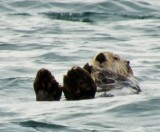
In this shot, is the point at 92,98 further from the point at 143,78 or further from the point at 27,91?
the point at 143,78

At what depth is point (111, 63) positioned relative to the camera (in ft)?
36.9

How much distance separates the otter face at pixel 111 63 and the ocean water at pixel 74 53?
16.2 inches

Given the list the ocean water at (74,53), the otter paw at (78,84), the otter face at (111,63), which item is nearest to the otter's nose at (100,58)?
the otter face at (111,63)

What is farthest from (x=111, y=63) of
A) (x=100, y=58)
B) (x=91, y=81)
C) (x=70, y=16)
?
(x=70, y=16)

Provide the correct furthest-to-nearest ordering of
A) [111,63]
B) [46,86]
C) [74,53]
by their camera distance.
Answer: [74,53], [111,63], [46,86]

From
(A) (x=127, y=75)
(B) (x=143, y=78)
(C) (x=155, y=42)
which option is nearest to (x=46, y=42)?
(C) (x=155, y=42)

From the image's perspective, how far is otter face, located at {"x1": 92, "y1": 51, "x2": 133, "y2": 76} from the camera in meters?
11.2

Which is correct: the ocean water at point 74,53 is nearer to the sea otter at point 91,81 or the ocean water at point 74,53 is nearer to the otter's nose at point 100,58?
the sea otter at point 91,81

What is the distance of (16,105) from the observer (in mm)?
10312

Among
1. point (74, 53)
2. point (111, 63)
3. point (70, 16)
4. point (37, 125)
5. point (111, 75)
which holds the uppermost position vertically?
point (70, 16)

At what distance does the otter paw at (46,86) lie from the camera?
9891mm

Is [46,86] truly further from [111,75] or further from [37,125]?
[111,75]

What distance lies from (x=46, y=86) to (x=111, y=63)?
5.13 feet

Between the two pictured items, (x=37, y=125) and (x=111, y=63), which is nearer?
(x=37, y=125)
